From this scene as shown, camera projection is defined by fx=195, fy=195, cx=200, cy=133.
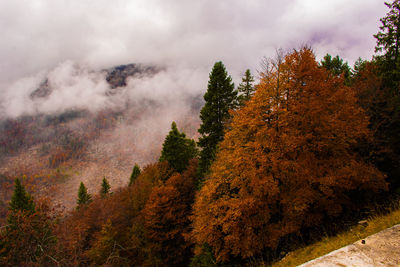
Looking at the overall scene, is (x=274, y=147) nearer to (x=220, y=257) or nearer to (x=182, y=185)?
(x=220, y=257)

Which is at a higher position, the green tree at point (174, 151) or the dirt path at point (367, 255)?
the green tree at point (174, 151)

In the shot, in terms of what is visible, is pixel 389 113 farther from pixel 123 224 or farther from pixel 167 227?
pixel 123 224

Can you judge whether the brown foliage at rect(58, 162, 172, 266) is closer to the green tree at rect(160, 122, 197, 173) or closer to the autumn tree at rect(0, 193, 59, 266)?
the green tree at rect(160, 122, 197, 173)

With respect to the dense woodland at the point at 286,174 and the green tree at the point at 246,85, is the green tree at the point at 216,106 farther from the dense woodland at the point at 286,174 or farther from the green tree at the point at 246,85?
the dense woodland at the point at 286,174

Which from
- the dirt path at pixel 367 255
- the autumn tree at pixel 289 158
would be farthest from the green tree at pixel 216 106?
the dirt path at pixel 367 255

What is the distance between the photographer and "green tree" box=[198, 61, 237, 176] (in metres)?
22.2

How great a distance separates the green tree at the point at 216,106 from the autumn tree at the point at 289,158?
927 cm

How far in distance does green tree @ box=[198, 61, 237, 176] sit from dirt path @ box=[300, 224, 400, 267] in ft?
60.9

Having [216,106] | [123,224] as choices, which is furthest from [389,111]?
[123,224]

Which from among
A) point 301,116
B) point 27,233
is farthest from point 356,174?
point 27,233

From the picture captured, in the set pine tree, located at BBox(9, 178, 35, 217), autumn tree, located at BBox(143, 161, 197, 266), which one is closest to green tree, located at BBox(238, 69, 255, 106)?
autumn tree, located at BBox(143, 161, 197, 266)

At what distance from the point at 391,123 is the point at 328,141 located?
7.78m

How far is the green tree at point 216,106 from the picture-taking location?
72.8 ft

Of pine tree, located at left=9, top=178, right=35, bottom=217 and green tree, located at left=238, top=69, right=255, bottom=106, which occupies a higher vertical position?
green tree, located at left=238, top=69, right=255, bottom=106
